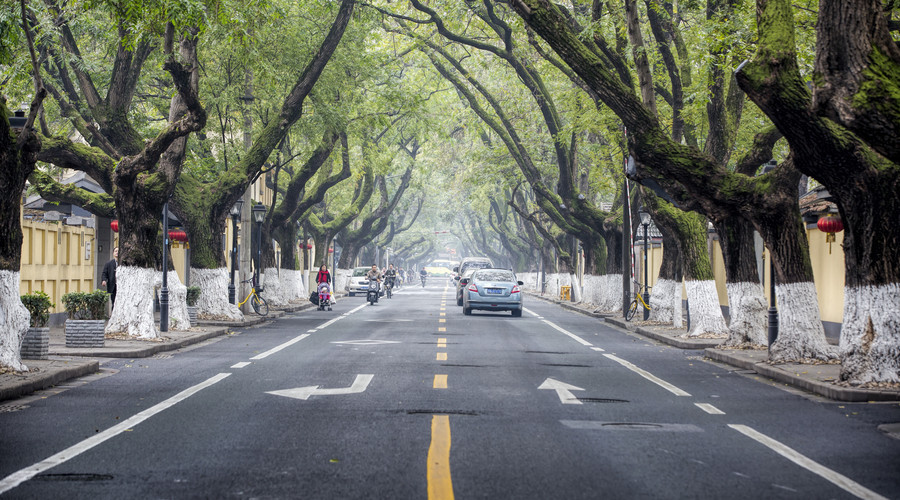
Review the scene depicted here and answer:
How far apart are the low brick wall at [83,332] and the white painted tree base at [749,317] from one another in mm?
11399

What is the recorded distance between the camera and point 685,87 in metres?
23.3

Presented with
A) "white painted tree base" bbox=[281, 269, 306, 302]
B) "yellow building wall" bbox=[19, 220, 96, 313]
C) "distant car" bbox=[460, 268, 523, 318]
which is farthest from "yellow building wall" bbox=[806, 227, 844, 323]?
"white painted tree base" bbox=[281, 269, 306, 302]

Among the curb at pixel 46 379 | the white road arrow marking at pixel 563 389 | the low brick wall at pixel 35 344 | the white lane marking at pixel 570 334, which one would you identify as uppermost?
the low brick wall at pixel 35 344

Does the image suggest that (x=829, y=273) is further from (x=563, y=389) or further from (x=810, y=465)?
(x=810, y=465)

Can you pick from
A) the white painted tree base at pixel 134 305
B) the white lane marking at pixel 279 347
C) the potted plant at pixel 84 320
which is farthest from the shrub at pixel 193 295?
the potted plant at pixel 84 320

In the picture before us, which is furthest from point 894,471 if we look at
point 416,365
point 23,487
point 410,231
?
point 410,231

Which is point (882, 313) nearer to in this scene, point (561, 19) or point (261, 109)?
point (561, 19)

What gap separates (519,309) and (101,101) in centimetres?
1522

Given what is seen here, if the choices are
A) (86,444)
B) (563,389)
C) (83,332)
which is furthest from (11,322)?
(563,389)

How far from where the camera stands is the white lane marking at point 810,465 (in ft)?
20.5

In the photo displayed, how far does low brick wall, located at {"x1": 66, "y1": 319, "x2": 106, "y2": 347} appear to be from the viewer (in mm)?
16469

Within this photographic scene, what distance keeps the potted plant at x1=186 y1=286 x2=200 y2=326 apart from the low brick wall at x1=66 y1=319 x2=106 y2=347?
253 inches

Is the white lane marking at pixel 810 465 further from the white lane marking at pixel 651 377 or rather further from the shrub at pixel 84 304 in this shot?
the shrub at pixel 84 304

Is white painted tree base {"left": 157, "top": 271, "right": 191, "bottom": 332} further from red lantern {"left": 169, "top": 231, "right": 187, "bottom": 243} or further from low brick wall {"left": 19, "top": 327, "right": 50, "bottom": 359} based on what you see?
red lantern {"left": 169, "top": 231, "right": 187, "bottom": 243}
